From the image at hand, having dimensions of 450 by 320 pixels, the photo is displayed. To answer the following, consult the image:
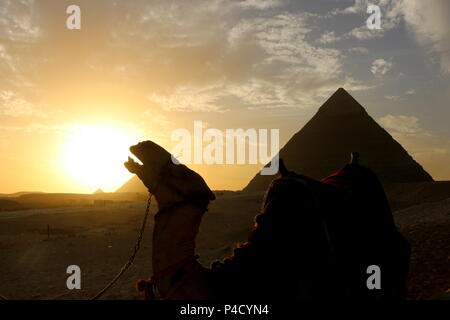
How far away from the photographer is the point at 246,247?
7.67ft

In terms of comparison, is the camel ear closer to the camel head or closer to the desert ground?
the camel head

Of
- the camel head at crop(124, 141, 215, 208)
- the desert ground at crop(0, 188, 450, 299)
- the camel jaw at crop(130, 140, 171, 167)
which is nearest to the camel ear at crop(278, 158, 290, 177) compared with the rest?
the camel head at crop(124, 141, 215, 208)

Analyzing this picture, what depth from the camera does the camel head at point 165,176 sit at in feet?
7.48

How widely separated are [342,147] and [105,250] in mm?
70592

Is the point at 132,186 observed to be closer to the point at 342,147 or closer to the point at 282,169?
the point at 342,147

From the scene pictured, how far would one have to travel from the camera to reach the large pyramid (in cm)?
7744

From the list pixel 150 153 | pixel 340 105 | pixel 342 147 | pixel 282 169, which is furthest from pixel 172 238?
pixel 340 105

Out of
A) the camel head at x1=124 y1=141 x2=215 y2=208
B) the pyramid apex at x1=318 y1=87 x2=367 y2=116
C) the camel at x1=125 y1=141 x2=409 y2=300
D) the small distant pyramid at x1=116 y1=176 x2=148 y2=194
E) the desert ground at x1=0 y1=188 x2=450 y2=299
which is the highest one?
the pyramid apex at x1=318 y1=87 x2=367 y2=116

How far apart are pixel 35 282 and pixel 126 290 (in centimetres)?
418

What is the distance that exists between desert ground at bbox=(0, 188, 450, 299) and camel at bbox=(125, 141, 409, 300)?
5.42 m

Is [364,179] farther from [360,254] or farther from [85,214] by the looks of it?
[85,214]

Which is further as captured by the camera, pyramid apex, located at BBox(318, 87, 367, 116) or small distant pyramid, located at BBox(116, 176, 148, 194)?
small distant pyramid, located at BBox(116, 176, 148, 194)

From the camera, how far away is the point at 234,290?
89.0 inches
